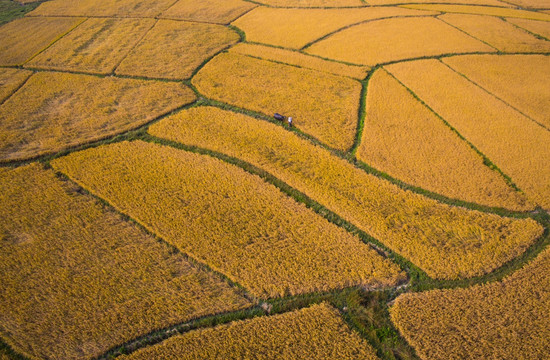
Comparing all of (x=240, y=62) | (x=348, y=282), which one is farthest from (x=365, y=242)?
(x=240, y=62)

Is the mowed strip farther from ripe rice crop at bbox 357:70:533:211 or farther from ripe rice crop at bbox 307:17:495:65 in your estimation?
ripe rice crop at bbox 307:17:495:65

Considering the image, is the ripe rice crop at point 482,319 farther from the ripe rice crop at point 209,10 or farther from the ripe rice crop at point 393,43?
the ripe rice crop at point 209,10

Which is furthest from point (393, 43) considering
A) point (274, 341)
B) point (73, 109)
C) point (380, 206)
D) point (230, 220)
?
point (274, 341)

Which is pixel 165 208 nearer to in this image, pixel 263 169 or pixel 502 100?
pixel 263 169

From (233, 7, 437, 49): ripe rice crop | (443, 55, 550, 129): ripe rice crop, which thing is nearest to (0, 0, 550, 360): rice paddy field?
(443, 55, 550, 129): ripe rice crop

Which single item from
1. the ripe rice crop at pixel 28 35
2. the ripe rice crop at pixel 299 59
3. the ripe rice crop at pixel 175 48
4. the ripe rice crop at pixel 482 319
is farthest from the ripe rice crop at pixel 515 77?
the ripe rice crop at pixel 28 35

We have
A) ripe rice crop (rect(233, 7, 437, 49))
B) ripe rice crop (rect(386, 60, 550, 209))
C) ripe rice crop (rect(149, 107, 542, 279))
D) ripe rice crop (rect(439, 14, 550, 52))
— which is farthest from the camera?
ripe rice crop (rect(233, 7, 437, 49))
